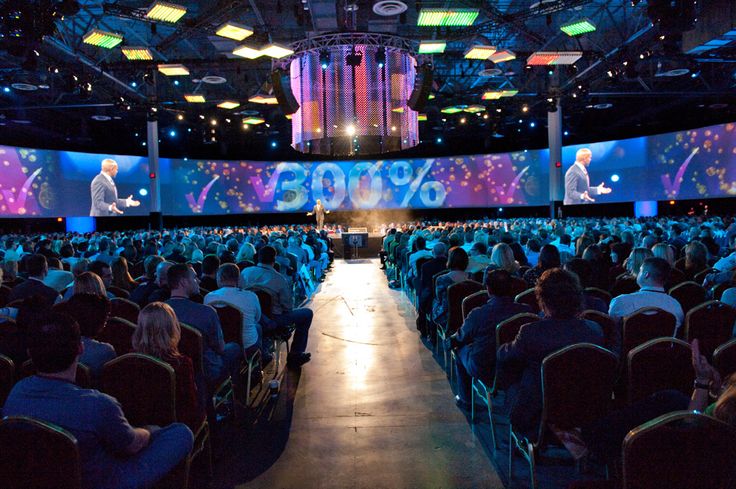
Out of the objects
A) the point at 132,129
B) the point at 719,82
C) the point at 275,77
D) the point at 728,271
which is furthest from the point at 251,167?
the point at 728,271

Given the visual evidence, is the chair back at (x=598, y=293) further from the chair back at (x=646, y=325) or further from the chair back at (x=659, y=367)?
the chair back at (x=659, y=367)

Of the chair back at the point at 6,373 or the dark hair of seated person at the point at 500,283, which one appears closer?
the chair back at the point at 6,373

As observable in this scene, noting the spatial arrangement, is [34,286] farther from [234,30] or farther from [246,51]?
[246,51]

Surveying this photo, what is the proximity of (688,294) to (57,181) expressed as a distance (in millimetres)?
21557

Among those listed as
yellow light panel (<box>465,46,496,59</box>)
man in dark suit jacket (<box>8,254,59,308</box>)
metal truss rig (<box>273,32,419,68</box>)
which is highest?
metal truss rig (<box>273,32,419,68</box>)

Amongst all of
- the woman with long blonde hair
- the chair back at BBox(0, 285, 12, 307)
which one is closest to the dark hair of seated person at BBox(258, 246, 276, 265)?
Result: the chair back at BBox(0, 285, 12, 307)

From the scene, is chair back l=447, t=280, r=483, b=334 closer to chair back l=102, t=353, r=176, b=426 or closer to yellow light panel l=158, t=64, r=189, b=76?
chair back l=102, t=353, r=176, b=426

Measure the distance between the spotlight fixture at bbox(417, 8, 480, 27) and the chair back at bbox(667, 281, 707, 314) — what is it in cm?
653

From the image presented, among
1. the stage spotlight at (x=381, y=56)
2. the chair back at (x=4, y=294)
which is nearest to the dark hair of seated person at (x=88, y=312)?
the chair back at (x=4, y=294)

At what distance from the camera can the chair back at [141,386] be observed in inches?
102

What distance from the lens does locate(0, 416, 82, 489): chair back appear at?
1813 millimetres

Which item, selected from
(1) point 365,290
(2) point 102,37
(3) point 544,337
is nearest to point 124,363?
(3) point 544,337

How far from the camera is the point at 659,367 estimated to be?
9.09 feet

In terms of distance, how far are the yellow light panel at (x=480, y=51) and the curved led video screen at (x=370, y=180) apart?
37.8 ft
